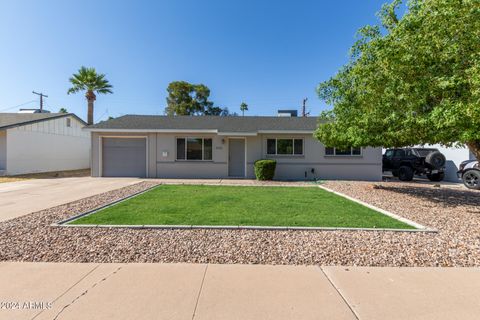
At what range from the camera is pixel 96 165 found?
48.7 ft

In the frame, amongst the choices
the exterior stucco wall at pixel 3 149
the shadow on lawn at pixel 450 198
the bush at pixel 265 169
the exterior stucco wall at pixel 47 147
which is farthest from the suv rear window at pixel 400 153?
the exterior stucco wall at pixel 3 149

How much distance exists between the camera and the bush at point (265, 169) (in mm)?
13583

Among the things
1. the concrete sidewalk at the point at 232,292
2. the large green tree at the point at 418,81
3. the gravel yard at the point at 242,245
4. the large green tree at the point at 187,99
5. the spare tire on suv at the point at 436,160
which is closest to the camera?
the concrete sidewalk at the point at 232,292

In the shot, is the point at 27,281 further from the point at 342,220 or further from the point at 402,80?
the point at 402,80

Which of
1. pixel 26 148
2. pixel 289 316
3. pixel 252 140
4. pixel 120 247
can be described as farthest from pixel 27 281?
pixel 26 148

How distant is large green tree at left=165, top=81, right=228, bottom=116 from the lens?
37.8m

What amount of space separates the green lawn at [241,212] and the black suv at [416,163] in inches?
321

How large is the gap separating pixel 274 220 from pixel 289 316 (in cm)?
317

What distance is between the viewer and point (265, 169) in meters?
13.6

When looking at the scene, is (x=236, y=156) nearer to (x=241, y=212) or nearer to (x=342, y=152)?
(x=342, y=152)

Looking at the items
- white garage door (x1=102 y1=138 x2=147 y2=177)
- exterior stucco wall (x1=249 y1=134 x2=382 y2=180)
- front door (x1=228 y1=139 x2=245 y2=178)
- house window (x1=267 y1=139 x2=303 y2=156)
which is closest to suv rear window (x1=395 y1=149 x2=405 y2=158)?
exterior stucco wall (x1=249 y1=134 x2=382 y2=180)

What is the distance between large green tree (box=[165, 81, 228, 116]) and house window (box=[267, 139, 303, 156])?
25.2m

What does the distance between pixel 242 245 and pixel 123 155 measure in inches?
514

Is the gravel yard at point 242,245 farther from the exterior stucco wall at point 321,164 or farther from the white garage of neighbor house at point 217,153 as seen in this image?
the white garage of neighbor house at point 217,153
